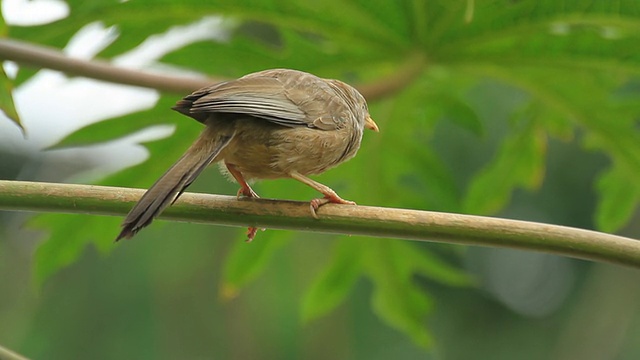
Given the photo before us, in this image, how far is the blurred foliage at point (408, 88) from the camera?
3838mm

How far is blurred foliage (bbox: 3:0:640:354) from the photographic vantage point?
384 cm

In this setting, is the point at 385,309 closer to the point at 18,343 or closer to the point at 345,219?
the point at 345,219

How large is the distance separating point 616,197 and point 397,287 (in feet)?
3.85

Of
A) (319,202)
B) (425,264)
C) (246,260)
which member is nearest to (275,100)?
(319,202)

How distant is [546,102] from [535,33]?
564 mm

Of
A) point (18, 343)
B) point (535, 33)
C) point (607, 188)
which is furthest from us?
point (18, 343)

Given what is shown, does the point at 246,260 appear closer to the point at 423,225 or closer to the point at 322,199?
the point at 322,199

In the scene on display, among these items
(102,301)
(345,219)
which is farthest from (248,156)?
(102,301)

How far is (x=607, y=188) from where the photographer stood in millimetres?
4383

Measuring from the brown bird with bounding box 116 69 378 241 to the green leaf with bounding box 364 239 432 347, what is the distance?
4.32 ft

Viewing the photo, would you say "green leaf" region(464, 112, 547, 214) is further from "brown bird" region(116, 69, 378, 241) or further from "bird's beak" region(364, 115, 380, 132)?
"brown bird" region(116, 69, 378, 241)

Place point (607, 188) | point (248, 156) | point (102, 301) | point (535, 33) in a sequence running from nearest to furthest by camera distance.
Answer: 1. point (248, 156)
2. point (535, 33)
3. point (607, 188)
4. point (102, 301)

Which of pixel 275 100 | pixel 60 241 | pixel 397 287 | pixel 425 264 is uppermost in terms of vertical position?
pixel 275 100

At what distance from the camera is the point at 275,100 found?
3.04 meters
